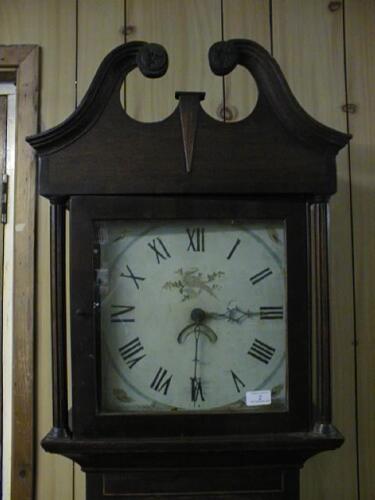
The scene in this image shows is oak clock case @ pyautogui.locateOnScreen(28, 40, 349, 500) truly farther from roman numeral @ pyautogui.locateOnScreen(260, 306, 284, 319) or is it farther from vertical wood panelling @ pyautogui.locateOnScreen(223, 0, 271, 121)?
vertical wood panelling @ pyautogui.locateOnScreen(223, 0, 271, 121)

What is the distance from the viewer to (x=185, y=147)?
2.36 feet

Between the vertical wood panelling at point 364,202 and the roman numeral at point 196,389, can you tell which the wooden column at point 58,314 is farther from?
the vertical wood panelling at point 364,202

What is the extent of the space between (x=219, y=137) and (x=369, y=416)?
Answer: 1.98ft

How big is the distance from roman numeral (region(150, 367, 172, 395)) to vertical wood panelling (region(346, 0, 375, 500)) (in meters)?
0.43

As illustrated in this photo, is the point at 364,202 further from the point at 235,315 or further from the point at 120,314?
the point at 120,314

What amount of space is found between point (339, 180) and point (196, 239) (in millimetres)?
392

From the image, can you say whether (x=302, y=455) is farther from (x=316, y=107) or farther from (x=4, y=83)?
(x=4, y=83)

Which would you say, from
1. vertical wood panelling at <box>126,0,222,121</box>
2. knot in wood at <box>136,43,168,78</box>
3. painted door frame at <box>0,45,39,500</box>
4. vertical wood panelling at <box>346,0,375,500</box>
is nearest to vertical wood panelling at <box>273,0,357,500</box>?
vertical wood panelling at <box>346,0,375,500</box>

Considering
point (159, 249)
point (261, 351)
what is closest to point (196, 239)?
point (159, 249)

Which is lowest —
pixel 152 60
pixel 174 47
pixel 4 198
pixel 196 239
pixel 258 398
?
pixel 258 398

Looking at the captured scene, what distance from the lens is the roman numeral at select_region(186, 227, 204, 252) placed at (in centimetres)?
74

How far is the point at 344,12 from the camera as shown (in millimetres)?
1028

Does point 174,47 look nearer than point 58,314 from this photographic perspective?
No

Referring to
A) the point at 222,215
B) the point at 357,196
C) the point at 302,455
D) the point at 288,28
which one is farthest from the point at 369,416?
the point at 288,28
